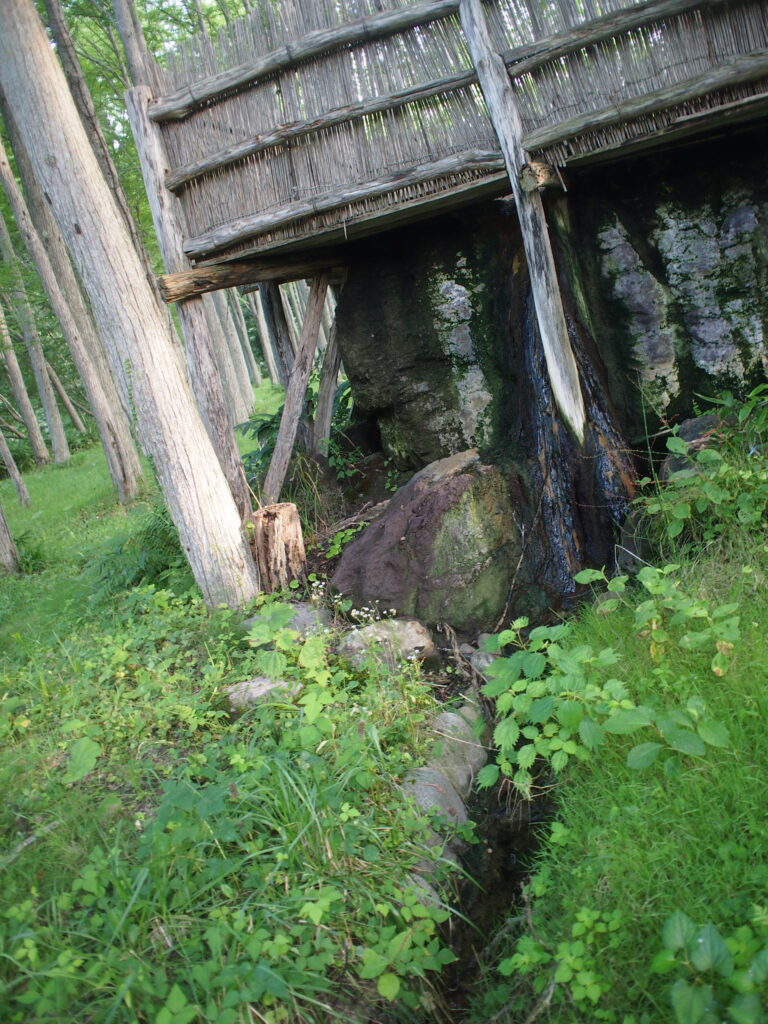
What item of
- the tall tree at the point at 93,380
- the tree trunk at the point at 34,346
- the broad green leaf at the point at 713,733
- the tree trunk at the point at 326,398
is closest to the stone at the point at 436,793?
the broad green leaf at the point at 713,733

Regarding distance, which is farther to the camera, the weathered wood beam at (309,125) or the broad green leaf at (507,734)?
the weathered wood beam at (309,125)

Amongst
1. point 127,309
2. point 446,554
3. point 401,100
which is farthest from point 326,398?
point 401,100

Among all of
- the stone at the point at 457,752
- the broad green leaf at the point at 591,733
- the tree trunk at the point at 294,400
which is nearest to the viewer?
the broad green leaf at the point at 591,733

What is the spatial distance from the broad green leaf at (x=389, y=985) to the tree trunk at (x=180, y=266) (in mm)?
4071

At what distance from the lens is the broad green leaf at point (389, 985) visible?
236cm

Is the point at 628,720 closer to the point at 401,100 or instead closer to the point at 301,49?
the point at 401,100

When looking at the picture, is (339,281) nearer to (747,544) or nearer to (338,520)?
(338,520)

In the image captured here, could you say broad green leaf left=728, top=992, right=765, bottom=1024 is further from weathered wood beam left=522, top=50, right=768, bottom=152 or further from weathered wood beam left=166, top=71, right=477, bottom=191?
weathered wood beam left=166, top=71, right=477, bottom=191

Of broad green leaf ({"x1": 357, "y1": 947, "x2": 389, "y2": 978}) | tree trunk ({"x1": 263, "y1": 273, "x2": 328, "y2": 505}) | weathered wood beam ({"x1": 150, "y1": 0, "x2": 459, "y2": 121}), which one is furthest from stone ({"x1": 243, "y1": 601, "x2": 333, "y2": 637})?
weathered wood beam ({"x1": 150, "y1": 0, "x2": 459, "y2": 121})

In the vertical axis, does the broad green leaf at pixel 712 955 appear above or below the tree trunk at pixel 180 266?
below

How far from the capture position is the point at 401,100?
5102 millimetres

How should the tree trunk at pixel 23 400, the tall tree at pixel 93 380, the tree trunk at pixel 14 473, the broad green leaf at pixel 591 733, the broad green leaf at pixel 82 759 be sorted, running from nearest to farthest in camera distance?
the broad green leaf at pixel 591 733
the broad green leaf at pixel 82 759
the tall tree at pixel 93 380
the tree trunk at pixel 14 473
the tree trunk at pixel 23 400

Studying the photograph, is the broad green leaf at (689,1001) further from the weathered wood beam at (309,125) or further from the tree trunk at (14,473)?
the tree trunk at (14,473)

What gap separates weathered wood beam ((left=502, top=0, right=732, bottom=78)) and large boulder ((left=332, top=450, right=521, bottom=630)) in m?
2.79
